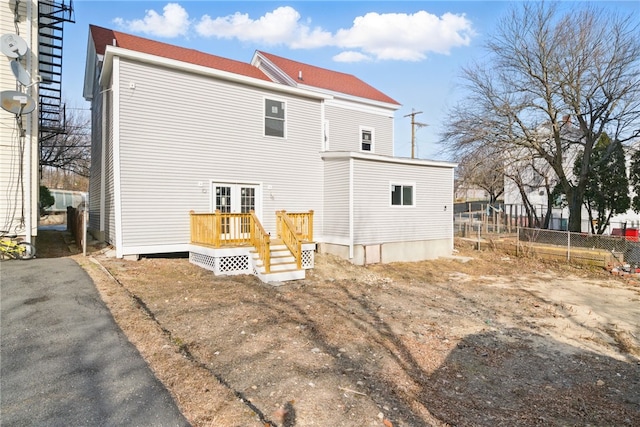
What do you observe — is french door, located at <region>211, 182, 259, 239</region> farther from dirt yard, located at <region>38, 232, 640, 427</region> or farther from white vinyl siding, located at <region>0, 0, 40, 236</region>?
white vinyl siding, located at <region>0, 0, 40, 236</region>

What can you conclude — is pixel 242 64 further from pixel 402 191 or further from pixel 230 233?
pixel 230 233

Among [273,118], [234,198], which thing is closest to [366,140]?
[273,118]

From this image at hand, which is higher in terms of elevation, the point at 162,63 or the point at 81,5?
the point at 81,5

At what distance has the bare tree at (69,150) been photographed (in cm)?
2297

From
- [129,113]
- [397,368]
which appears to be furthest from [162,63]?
[397,368]

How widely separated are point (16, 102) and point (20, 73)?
0.70m

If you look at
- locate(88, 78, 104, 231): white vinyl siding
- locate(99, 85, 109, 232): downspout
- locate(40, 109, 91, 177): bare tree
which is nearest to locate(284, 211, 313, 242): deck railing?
locate(99, 85, 109, 232): downspout

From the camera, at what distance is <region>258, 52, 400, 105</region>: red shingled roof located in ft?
55.5

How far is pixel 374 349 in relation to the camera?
5141 mm

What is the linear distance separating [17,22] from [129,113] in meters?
3.44

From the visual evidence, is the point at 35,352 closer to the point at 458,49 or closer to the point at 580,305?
the point at 580,305

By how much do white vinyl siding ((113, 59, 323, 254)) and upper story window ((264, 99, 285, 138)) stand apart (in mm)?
183

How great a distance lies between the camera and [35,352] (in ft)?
13.5

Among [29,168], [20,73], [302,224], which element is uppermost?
[20,73]
